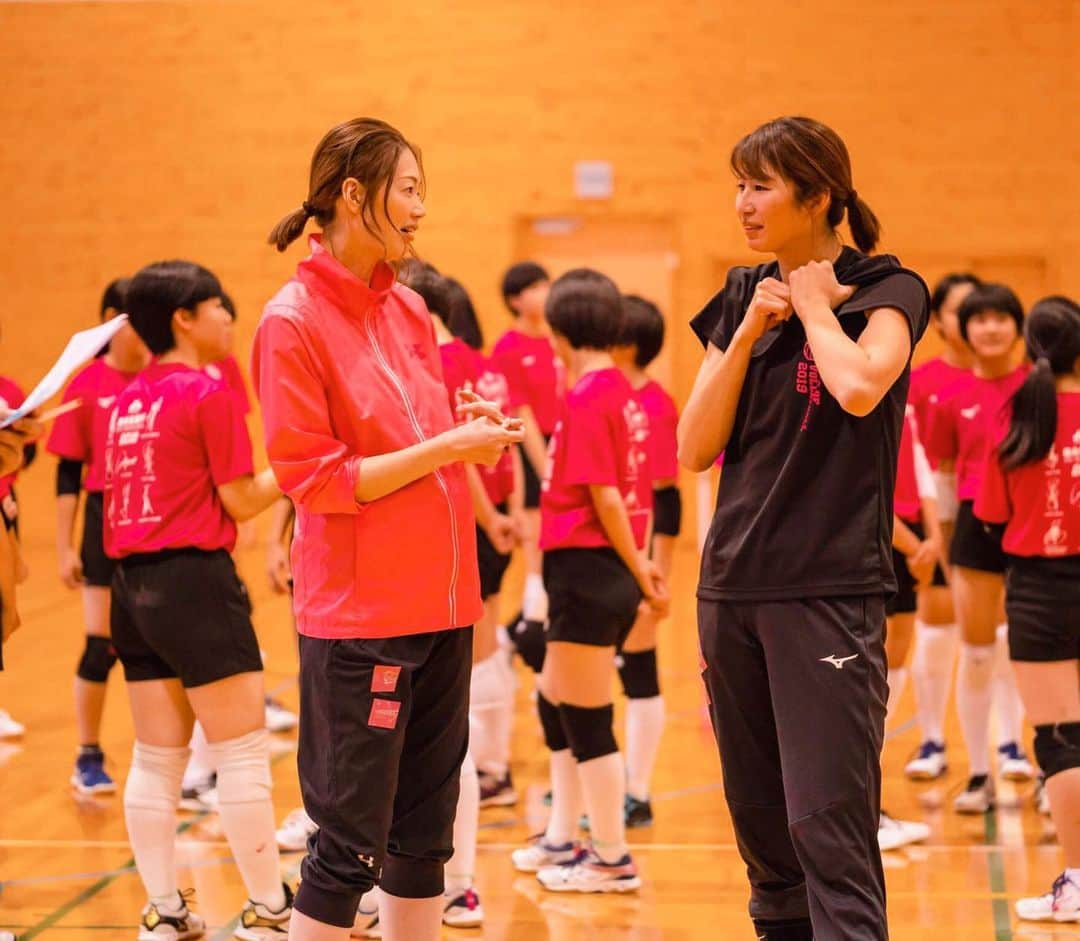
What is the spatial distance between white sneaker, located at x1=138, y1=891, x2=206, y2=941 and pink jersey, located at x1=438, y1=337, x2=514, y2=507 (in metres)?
1.57

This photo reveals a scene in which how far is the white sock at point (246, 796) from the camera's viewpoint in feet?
12.3

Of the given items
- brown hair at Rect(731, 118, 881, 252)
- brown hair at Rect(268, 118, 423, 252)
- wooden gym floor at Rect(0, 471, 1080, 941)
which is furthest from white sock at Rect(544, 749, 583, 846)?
brown hair at Rect(731, 118, 881, 252)

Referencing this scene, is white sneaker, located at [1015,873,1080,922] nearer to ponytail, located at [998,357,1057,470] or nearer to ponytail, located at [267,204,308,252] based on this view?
ponytail, located at [998,357,1057,470]

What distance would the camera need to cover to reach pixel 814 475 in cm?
252

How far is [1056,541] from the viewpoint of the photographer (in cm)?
417

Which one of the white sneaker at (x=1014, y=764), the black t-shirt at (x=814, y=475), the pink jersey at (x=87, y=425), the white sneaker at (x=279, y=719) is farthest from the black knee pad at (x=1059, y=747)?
the pink jersey at (x=87, y=425)

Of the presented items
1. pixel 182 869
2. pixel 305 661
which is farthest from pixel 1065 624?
pixel 182 869

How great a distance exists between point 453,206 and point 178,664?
862 centimetres

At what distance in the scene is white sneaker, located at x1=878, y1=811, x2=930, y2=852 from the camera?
466 centimetres

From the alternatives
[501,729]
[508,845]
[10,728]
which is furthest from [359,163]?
[10,728]

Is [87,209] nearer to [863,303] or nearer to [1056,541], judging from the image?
[1056,541]

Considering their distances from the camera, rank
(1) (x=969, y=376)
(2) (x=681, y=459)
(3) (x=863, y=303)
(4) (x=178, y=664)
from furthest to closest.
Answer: (1) (x=969, y=376), (4) (x=178, y=664), (2) (x=681, y=459), (3) (x=863, y=303)

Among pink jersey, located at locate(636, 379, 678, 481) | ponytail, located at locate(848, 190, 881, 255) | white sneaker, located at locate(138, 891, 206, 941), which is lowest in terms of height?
white sneaker, located at locate(138, 891, 206, 941)

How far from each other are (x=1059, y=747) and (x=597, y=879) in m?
1.38
